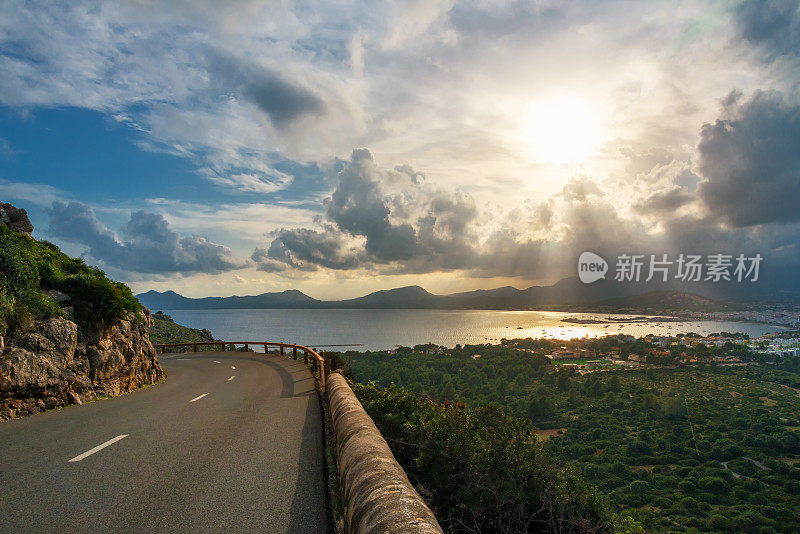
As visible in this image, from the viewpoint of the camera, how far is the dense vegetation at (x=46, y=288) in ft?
39.3

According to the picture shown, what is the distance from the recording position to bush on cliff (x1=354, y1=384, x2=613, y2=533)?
18.3 ft

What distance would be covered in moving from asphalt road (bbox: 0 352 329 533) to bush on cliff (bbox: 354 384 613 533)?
173 cm

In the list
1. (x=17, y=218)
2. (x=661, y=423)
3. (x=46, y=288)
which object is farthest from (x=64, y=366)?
(x=661, y=423)

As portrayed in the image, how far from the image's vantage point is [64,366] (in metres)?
12.6

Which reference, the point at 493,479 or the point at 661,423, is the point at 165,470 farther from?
the point at 661,423

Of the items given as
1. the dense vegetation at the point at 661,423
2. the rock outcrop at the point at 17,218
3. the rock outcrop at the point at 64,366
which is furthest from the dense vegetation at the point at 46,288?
the dense vegetation at the point at 661,423

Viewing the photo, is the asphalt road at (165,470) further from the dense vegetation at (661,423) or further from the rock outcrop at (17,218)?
the dense vegetation at (661,423)

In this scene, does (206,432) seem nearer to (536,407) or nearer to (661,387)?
(536,407)

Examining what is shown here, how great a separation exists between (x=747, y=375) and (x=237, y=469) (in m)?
168

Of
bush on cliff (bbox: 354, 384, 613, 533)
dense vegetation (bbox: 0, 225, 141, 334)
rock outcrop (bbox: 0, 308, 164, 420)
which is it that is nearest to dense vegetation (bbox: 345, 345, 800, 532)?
rock outcrop (bbox: 0, 308, 164, 420)

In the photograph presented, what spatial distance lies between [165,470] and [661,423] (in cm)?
10257

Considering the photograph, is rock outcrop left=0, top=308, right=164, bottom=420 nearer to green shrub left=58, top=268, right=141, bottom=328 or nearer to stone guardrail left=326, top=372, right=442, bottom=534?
green shrub left=58, top=268, right=141, bottom=328

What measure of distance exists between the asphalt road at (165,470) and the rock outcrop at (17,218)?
1278 cm

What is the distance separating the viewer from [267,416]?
993 centimetres
